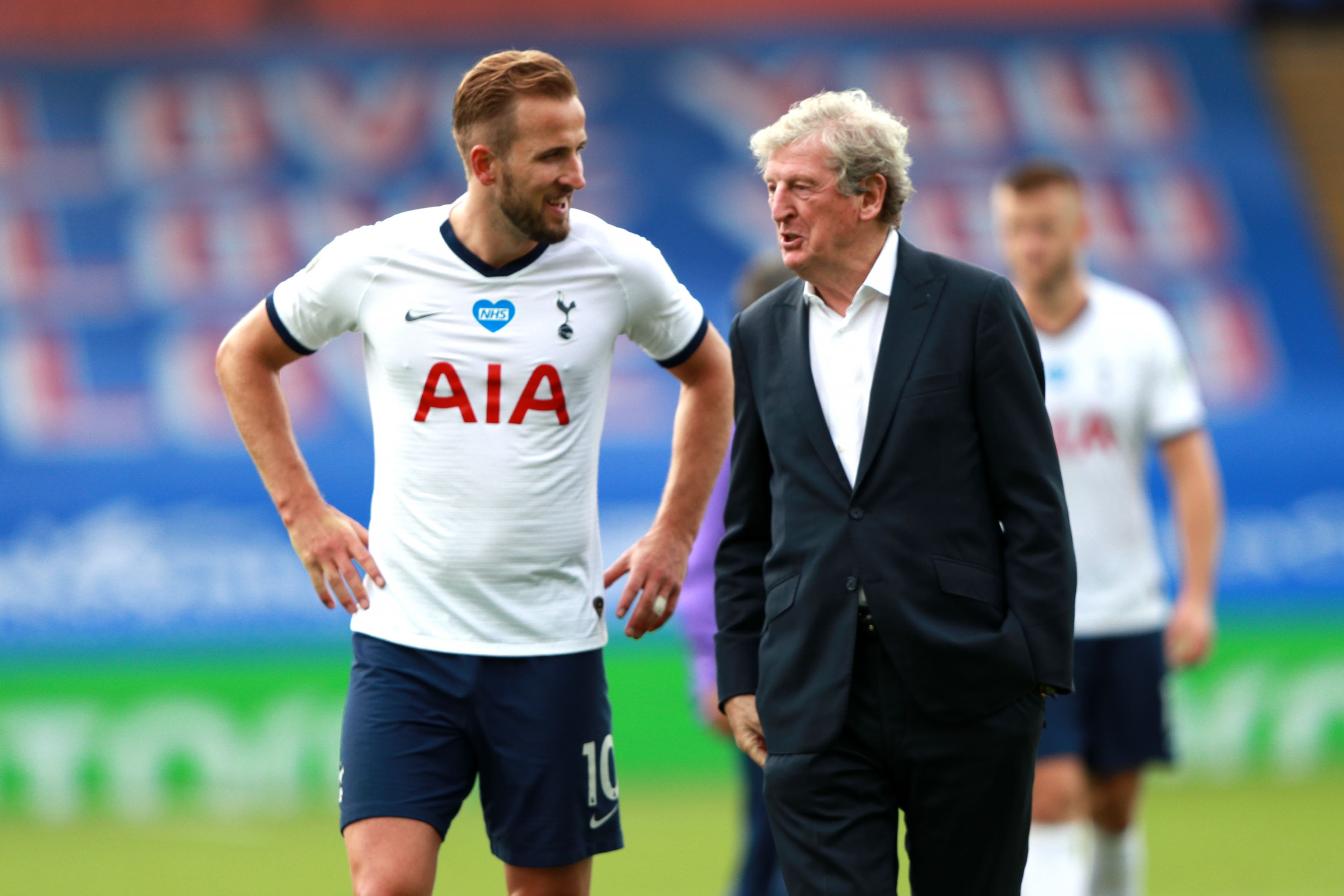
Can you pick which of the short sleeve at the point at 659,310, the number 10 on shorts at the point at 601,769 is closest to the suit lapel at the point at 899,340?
the short sleeve at the point at 659,310

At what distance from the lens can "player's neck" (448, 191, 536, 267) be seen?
381 centimetres

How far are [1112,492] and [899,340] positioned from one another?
215 centimetres

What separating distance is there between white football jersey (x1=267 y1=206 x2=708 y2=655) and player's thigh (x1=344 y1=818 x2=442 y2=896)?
389mm

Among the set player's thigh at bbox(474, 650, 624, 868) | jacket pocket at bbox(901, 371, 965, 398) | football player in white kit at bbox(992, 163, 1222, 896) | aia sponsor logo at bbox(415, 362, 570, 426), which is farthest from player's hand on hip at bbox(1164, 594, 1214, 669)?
aia sponsor logo at bbox(415, 362, 570, 426)

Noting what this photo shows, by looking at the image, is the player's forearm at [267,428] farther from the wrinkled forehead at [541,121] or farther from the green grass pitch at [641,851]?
the green grass pitch at [641,851]

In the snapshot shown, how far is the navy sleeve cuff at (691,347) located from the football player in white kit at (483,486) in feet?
0.63

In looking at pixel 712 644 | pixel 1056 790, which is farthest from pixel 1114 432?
pixel 712 644

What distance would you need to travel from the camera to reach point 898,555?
328cm

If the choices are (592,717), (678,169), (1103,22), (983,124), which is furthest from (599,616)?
(1103,22)

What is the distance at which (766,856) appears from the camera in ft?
16.8

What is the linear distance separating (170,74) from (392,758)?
1179 centimetres

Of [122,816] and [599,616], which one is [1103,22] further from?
[599,616]

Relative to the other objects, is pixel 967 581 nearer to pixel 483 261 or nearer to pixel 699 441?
pixel 699 441

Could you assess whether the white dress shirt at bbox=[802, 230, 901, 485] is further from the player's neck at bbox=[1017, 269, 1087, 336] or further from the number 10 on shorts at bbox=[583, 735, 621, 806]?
the player's neck at bbox=[1017, 269, 1087, 336]
